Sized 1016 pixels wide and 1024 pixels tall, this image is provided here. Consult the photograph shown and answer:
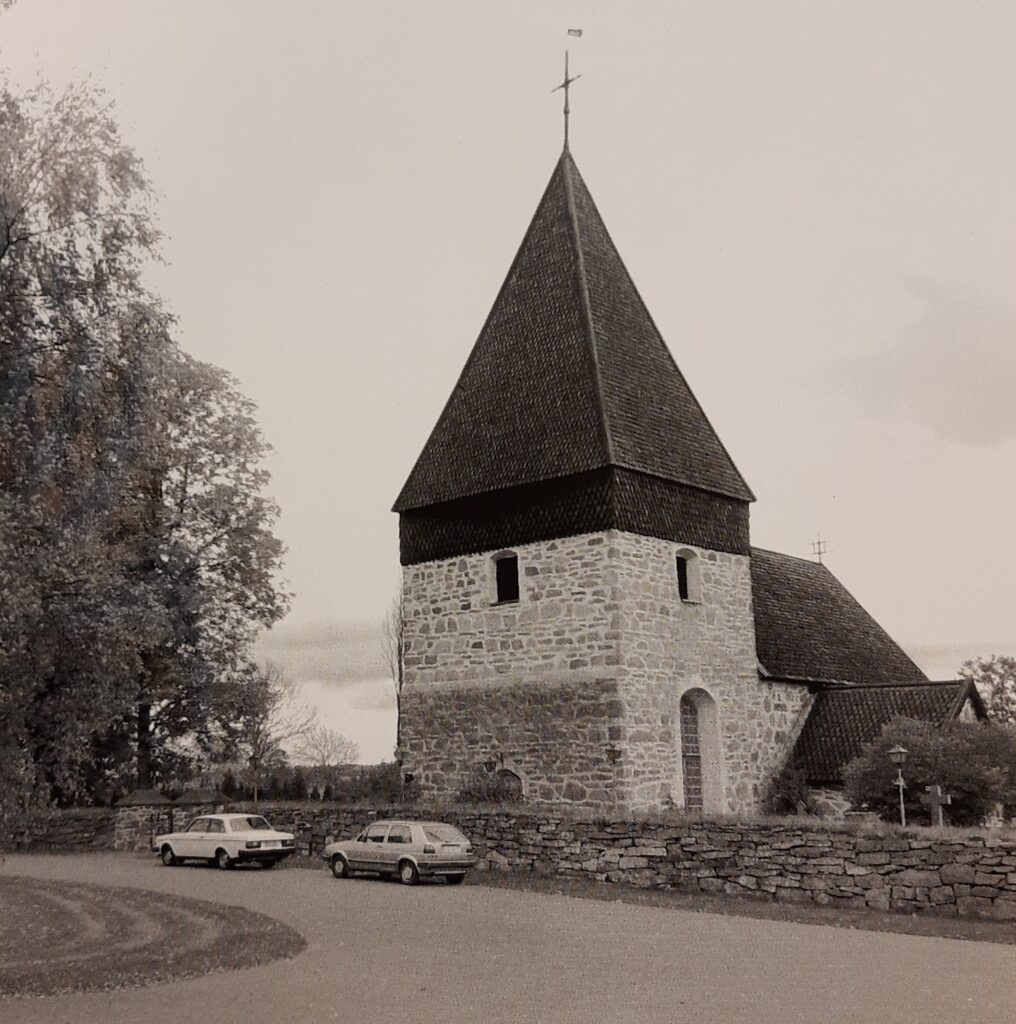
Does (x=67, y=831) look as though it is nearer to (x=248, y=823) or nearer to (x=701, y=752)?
(x=248, y=823)

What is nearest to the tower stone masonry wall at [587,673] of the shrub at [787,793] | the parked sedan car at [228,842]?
the shrub at [787,793]

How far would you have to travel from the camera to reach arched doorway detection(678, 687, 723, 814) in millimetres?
24344

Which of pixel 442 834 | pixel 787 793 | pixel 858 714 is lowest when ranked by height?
pixel 442 834

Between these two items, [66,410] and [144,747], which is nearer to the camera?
[66,410]

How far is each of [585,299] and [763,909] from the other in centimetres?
1476

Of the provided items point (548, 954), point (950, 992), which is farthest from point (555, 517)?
point (950, 992)

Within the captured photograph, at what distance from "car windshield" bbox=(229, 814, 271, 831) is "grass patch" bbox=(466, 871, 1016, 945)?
534 cm

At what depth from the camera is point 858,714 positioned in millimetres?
27172

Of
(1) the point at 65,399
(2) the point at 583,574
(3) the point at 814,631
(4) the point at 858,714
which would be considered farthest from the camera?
(3) the point at 814,631

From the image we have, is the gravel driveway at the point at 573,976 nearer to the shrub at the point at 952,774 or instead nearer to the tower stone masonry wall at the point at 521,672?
the tower stone masonry wall at the point at 521,672

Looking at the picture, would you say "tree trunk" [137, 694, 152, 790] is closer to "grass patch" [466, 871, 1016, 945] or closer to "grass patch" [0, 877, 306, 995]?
"grass patch" [0, 877, 306, 995]

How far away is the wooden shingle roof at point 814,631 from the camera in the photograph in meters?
28.5

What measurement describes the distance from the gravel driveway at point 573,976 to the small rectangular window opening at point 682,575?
1022 cm

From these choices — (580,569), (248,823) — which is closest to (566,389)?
(580,569)
